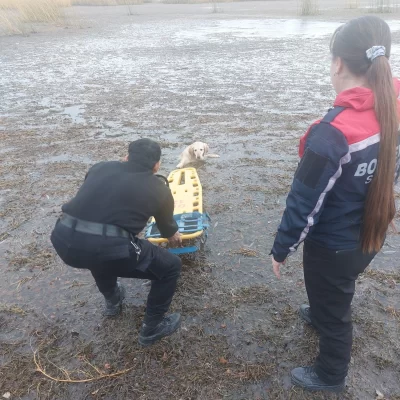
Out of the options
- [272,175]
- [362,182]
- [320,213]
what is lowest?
[272,175]

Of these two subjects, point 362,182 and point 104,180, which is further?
point 104,180

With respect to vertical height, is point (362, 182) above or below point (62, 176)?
above

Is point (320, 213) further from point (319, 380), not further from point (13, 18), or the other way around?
point (13, 18)

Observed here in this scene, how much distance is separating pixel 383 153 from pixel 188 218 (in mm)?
2324

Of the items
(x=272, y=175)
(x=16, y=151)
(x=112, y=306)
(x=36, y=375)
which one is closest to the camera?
(x=36, y=375)

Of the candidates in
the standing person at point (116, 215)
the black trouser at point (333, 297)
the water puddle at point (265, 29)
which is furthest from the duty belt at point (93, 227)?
the water puddle at point (265, 29)

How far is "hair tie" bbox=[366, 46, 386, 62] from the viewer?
1763 millimetres

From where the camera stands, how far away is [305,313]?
9.89 feet

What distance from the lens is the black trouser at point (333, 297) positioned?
2113mm

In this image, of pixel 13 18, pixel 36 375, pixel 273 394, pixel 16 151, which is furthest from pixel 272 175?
pixel 13 18

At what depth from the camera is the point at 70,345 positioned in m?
2.90

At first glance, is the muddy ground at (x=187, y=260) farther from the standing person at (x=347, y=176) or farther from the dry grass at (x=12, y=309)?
the standing person at (x=347, y=176)

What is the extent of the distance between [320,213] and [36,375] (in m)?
2.24

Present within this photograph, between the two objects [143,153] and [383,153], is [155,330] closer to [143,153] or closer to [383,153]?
[143,153]
